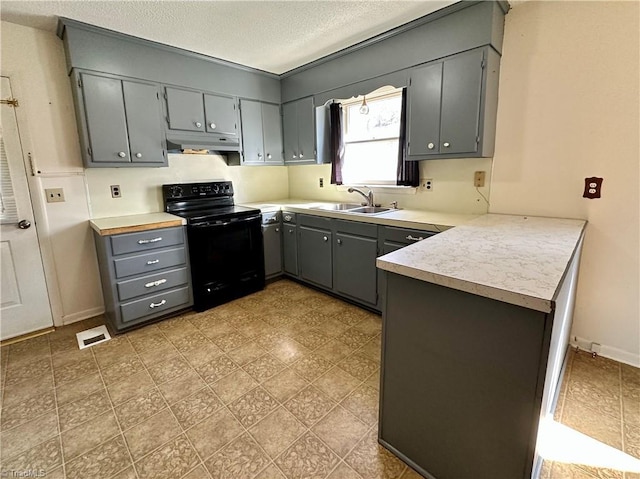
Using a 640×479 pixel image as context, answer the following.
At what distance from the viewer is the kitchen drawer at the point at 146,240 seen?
8.12ft

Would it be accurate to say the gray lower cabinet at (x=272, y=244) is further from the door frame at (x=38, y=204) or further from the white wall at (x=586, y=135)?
the white wall at (x=586, y=135)

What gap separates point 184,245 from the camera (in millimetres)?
2830

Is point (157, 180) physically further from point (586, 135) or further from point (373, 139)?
point (586, 135)

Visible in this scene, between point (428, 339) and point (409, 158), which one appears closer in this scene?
point (428, 339)

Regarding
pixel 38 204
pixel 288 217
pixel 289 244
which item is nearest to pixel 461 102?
Result: pixel 288 217

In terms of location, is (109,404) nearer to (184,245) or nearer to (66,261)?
(184,245)

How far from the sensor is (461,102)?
7.53 feet

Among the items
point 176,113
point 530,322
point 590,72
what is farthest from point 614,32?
point 176,113

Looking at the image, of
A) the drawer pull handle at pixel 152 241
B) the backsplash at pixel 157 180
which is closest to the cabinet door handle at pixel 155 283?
the drawer pull handle at pixel 152 241

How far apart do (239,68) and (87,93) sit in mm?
1469

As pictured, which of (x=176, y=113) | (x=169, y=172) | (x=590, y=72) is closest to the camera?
(x=590, y=72)

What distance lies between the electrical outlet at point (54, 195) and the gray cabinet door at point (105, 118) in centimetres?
41

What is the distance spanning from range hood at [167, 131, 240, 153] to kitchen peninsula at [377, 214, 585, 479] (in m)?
2.50

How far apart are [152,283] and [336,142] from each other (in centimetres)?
235
